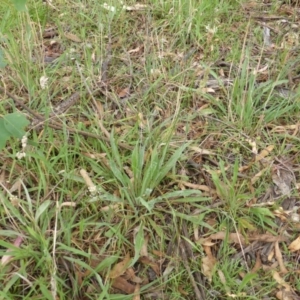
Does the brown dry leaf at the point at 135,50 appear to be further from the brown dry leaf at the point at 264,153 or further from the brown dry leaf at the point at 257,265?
the brown dry leaf at the point at 257,265

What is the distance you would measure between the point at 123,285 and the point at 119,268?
0.05 m

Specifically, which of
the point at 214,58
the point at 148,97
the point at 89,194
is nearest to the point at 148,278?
the point at 89,194

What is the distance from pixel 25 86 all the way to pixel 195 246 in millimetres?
1003

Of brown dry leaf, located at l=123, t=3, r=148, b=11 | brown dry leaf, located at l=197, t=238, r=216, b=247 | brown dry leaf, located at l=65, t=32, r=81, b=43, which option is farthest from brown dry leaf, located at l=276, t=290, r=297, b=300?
brown dry leaf, located at l=123, t=3, r=148, b=11

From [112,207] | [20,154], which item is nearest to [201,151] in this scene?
[112,207]

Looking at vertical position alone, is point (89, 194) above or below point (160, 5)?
below

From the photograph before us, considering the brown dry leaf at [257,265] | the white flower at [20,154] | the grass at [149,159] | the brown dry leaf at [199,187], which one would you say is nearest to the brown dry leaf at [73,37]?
the grass at [149,159]

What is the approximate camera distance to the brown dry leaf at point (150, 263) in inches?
57.9

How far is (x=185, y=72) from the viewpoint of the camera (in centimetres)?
207

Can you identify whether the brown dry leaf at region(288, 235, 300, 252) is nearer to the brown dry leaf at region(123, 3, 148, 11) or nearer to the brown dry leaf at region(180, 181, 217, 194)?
the brown dry leaf at region(180, 181, 217, 194)

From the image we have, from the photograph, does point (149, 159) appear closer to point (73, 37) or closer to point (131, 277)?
point (131, 277)

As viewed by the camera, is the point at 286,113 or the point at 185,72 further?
the point at 185,72

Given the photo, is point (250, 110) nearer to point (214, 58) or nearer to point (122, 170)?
point (214, 58)

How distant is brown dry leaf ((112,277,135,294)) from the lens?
4.67ft
